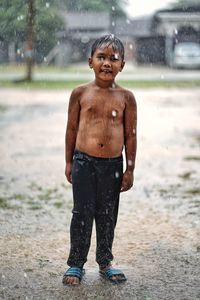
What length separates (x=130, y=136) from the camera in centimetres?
322

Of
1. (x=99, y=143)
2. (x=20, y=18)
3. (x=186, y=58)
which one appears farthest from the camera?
→ (x=186, y=58)

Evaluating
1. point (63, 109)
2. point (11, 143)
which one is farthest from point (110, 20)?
point (11, 143)

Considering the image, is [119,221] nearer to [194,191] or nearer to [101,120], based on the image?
[194,191]

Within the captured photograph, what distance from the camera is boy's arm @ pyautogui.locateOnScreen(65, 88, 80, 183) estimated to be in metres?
3.16

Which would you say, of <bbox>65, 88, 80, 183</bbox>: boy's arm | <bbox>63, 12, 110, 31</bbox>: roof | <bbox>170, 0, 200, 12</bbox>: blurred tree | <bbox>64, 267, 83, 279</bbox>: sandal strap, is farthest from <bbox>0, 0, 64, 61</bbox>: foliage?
<bbox>170, 0, 200, 12</bbox>: blurred tree

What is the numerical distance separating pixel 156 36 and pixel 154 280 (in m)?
32.6

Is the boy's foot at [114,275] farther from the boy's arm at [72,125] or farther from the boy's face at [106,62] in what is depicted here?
the boy's face at [106,62]

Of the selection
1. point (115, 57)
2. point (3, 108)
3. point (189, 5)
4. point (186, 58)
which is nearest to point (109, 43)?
Result: point (115, 57)

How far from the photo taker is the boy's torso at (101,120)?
10.2 feet

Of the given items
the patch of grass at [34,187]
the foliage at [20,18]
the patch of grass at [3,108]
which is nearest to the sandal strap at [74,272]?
the patch of grass at [34,187]

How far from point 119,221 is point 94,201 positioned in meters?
1.57

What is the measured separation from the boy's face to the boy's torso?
10 centimetres

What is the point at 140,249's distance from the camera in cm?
396

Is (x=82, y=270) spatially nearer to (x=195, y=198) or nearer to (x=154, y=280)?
(x=154, y=280)
